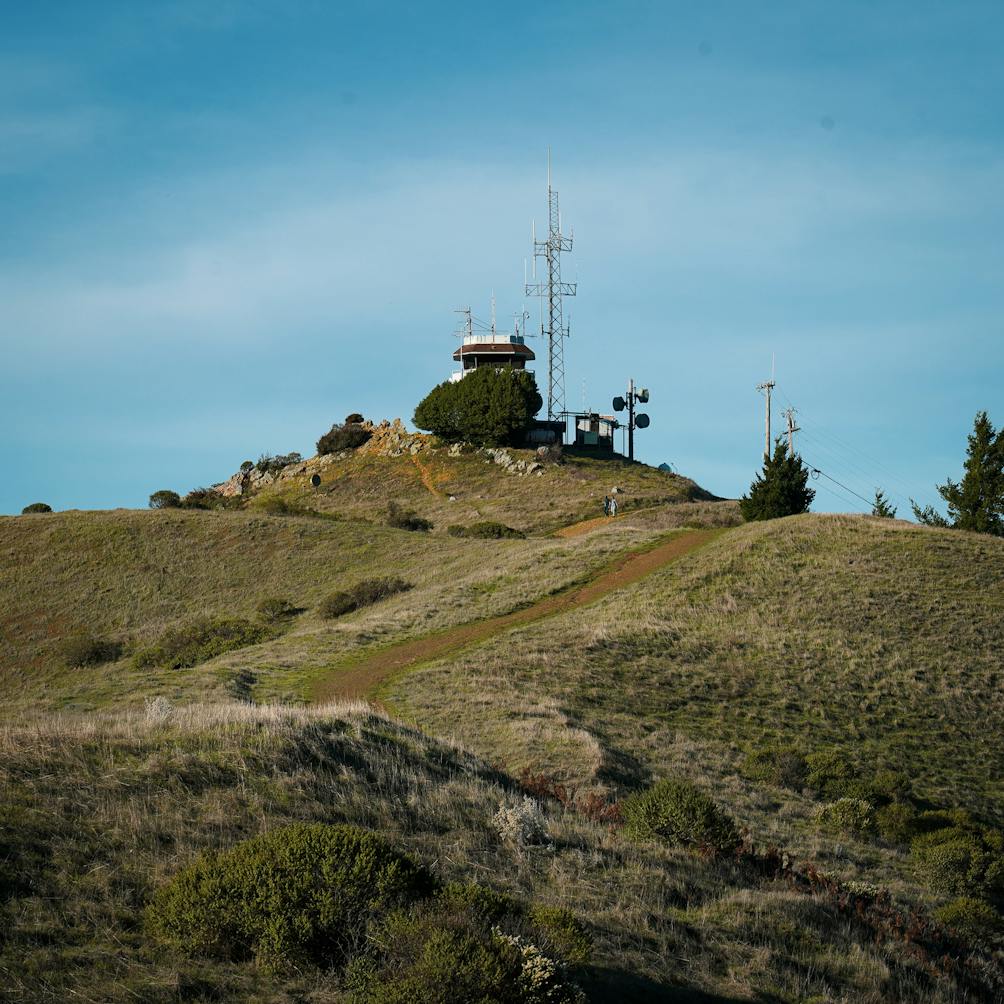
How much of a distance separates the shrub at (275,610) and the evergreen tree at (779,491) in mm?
24888

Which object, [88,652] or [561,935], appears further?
[88,652]

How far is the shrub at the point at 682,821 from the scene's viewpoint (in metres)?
15.3

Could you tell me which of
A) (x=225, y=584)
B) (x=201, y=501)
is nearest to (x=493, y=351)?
(x=201, y=501)

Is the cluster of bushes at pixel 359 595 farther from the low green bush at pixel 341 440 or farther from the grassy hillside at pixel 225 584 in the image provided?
the low green bush at pixel 341 440

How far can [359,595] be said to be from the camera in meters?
47.0

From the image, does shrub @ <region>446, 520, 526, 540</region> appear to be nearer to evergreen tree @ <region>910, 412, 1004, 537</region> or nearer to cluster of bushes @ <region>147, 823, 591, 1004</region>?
evergreen tree @ <region>910, 412, 1004, 537</region>

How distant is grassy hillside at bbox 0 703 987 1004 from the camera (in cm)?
916

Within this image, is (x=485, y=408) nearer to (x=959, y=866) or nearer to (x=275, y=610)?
(x=275, y=610)

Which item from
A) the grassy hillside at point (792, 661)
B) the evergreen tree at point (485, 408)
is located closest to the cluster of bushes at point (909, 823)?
the grassy hillside at point (792, 661)

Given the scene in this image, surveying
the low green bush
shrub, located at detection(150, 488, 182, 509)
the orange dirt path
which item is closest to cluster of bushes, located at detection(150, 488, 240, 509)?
shrub, located at detection(150, 488, 182, 509)

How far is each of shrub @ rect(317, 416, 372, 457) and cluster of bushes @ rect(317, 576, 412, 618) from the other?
59799mm


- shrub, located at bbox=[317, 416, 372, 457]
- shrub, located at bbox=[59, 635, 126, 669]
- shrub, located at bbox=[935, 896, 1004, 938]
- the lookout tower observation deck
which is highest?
the lookout tower observation deck

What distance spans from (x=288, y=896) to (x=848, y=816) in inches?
579

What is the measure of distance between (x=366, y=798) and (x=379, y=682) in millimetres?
16927
